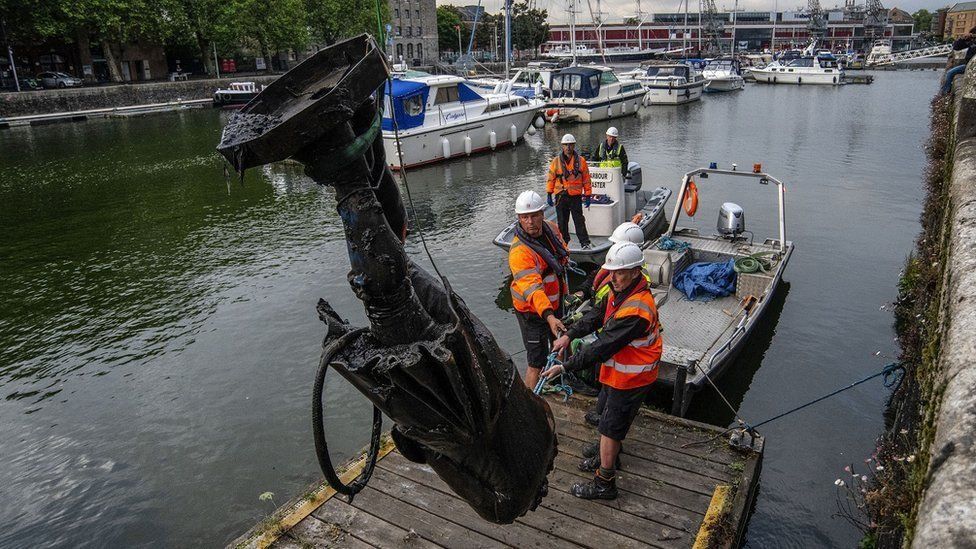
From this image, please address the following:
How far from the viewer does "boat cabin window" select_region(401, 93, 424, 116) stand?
21492 millimetres

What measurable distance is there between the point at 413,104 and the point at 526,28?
6932 cm

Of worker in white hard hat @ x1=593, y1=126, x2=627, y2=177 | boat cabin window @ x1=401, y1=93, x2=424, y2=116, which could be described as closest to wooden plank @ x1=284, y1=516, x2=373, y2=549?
worker in white hard hat @ x1=593, y1=126, x2=627, y2=177

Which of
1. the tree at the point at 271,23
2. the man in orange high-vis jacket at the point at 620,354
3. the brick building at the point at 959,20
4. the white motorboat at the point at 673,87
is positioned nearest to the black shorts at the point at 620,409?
the man in orange high-vis jacket at the point at 620,354

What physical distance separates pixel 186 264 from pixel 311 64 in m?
12.5

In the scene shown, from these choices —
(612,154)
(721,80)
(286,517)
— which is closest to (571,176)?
(612,154)

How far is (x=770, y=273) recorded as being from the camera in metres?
8.94

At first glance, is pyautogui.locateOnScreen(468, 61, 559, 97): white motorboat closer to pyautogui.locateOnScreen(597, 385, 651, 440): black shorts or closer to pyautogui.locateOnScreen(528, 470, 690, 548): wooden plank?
pyautogui.locateOnScreen(597, 385, 651, 440): black shorts

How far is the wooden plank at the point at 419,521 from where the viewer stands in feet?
14.3

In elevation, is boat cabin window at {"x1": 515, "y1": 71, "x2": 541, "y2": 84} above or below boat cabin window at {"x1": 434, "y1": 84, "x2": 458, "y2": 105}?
above

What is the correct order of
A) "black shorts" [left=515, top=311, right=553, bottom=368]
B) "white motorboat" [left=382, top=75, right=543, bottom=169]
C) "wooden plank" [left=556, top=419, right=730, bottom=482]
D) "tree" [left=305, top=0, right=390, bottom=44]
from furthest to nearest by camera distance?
"tree" [left=305, top=0, right=390, bottom=44] → "white motorboat" [left=382, top=75, right=543, bottom=169] → "black shorts" [left=515, top=311, right=553, bottom=368] → "wooden plank" [left=556, top=419, right=730, bottom=482]

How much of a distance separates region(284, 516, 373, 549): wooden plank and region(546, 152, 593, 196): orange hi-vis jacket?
7.13m

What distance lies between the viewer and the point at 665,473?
5012 mm

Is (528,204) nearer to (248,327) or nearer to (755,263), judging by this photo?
(755,263)

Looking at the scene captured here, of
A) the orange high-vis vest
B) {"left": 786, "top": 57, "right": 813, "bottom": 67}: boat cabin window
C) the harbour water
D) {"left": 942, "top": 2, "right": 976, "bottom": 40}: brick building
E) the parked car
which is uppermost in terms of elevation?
{"left": 942, "top": 2, "right": 976, "bottom": 40}: brick building
